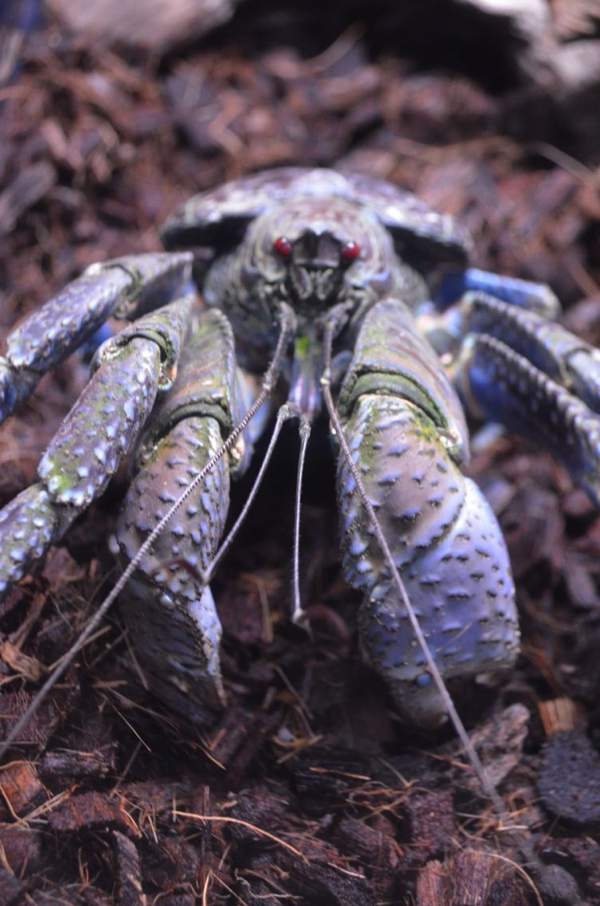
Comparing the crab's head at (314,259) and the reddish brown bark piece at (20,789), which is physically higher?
the crab's head at (314,259)

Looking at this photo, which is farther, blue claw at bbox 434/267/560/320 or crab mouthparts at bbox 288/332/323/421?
blue claw at bbox 434/267/560/320

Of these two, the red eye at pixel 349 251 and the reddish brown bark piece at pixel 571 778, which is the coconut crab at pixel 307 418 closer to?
the red eye at pixel 349 251

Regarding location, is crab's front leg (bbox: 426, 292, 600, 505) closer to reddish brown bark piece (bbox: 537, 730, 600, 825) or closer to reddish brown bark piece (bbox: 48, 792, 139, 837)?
reddish brown bark piece (bbox: 537, 730, 600, 825)

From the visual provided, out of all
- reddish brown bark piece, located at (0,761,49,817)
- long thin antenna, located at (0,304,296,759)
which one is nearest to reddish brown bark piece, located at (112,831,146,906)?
reddish brown bark piece, located at (0,761,49,817)

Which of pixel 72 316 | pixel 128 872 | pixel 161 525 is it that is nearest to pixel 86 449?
pixel 161 525

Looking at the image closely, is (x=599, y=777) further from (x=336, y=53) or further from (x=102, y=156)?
(x=336, y=53)

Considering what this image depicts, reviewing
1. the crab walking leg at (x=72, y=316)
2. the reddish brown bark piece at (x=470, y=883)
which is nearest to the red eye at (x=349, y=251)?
the crab walking leg at (x=72, y=316)
